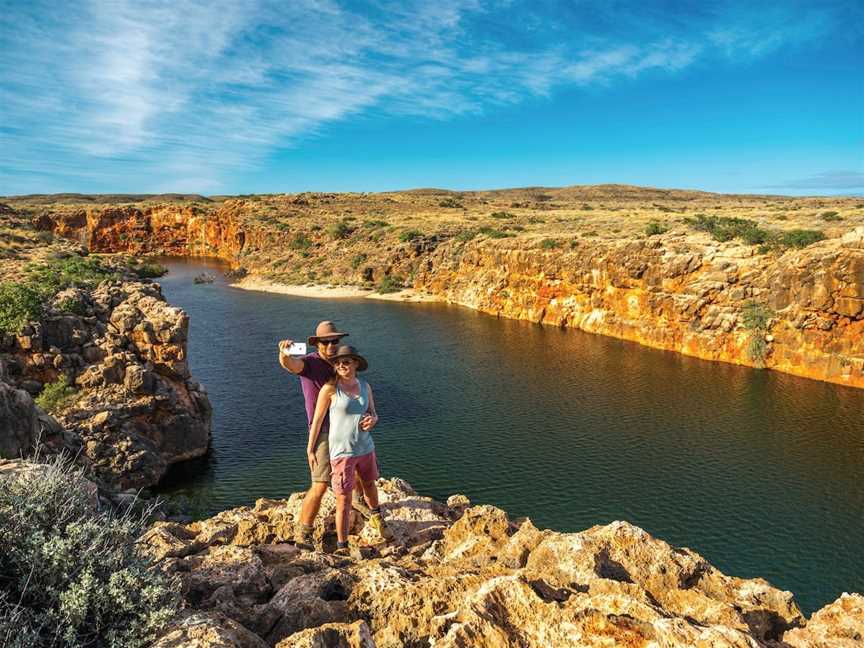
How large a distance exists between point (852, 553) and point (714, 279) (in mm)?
28282

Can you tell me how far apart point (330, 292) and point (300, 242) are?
23.0m

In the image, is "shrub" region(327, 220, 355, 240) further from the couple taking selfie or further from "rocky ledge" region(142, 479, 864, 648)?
the couple taking selfie

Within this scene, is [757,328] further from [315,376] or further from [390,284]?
[390,284]

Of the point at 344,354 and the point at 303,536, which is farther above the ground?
the point at 344,354

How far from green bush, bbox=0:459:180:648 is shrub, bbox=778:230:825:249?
4573 cm

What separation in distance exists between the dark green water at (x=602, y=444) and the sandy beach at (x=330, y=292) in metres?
25.8

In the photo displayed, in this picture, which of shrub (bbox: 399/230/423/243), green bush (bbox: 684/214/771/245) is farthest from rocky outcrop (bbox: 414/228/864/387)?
shrub (bbox: 399/230/423/243)

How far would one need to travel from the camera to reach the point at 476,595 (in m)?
5.34

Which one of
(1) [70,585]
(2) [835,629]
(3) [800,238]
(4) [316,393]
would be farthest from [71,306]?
(3) [800,238]

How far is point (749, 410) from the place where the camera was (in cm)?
2941

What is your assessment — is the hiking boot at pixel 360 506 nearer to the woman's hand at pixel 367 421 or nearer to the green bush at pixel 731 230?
the woman's hand at pixel 367 421

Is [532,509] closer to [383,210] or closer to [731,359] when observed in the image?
[731,359]

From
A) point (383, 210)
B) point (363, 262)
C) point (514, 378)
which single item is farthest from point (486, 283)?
point (383, 210)

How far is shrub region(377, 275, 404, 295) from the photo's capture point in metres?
70.7
